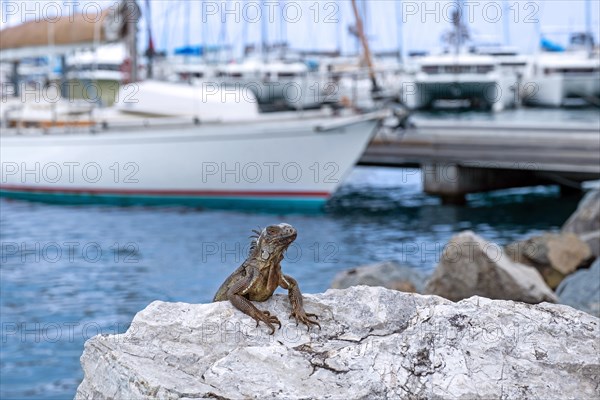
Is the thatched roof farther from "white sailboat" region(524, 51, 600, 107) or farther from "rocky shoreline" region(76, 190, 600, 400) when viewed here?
"white sailboat" region(524, 51, 600, 107)

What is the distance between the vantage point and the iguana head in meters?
4.82

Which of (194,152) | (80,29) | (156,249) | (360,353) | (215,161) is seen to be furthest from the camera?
(80,29)

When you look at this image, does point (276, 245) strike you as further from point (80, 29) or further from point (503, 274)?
point (80, 29)

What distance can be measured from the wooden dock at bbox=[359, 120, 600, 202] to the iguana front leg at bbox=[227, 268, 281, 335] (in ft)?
54.3

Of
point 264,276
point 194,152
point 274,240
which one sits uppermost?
point 274,240

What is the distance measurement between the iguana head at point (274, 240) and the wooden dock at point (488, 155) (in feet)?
53.9

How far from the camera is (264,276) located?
4871 mm

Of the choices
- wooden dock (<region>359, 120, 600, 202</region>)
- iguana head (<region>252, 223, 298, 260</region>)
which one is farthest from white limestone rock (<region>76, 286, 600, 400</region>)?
wooden dock (<region>359, 120, 600, 202</region>)

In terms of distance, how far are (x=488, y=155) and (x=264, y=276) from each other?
690 inches

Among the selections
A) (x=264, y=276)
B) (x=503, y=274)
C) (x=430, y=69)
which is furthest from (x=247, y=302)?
(x=430, y=69)

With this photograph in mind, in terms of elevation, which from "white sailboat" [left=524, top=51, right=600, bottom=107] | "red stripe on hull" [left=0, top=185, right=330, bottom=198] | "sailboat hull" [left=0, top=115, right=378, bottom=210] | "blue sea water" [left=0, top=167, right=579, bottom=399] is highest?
"white sailboat" [left=524, top=51, right=600, bottom=107]

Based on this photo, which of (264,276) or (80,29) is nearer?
(264,276)

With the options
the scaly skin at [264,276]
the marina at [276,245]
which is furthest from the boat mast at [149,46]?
the scaly skin at [264,276]

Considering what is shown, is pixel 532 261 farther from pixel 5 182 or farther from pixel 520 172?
pixel 5 182
